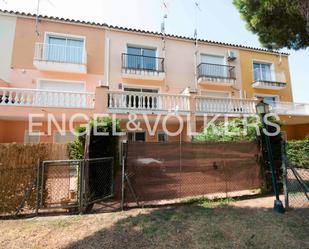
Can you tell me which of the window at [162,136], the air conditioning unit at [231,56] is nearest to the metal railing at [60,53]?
the window at [162,136]

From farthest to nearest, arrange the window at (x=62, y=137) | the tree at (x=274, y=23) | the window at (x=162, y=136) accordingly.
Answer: the window at (x=162, y=136) → the window at (x=62, y=137) → the tree at (x=274, y=23)

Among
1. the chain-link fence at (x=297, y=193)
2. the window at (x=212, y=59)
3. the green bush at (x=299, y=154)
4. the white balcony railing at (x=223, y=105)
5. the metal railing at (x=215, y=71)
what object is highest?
the window at (x=212, y=59)

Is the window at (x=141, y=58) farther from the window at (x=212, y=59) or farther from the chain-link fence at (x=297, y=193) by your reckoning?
the chain-link fence at (x=297, y=193)

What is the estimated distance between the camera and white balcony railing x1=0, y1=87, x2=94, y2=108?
982 cm

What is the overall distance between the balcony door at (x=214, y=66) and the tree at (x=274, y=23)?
22.1 ft

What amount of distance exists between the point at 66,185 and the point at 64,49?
10191mm

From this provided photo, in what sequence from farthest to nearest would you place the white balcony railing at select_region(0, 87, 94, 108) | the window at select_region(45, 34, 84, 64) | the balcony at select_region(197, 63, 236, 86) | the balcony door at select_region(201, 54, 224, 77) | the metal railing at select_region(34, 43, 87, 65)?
the balcony door at select_region(201, 54, 224, 77)
the balcony at select_region(197, 63, 236, 86)
the window at select_region(45, 34, 84, 64)
the metal railing at select_region(34, 43, 87, 65)
the white balcony railing at select_region(0, 87, 94, 108)

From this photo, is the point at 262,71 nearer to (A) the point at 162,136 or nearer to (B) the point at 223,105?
(B) the point at 223,105

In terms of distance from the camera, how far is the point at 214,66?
1558cm

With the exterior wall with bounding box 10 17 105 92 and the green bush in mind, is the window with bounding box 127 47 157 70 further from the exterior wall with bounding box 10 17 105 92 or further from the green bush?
the green bush

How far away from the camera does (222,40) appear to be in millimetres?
16281

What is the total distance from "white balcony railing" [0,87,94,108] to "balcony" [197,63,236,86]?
8373 millimetres

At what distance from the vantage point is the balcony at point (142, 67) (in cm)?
1359

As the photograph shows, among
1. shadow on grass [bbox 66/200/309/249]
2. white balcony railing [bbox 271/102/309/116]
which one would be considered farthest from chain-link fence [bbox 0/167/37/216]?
white balcony railing [bbox 271/102/309/116]
